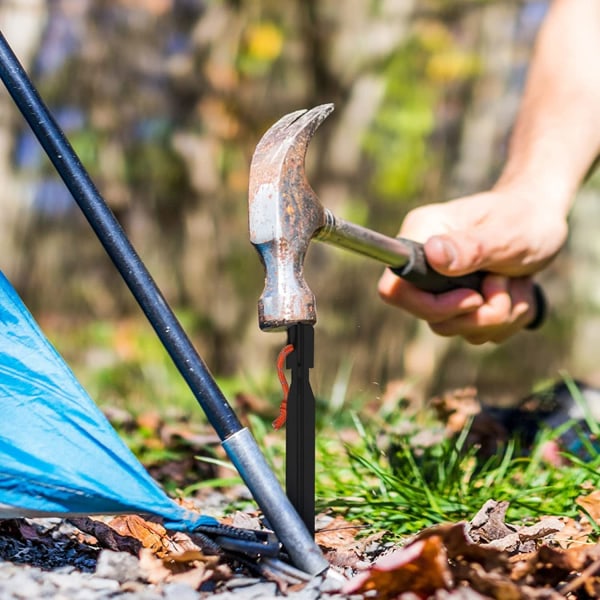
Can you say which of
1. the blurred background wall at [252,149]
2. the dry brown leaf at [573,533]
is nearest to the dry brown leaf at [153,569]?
the dry brown leaf at [573,533]

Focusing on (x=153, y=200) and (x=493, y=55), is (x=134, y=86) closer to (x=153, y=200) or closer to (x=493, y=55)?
(x=153, y=200)

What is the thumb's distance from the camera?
211 centimetres

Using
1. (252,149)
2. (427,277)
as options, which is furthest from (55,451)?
(252,149)

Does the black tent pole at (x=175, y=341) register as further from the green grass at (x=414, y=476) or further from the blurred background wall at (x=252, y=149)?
the blurred background wall at (x=252, y=149)

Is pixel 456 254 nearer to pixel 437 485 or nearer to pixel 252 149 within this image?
pixel 437 485

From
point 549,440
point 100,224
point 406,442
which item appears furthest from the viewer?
point 549,440

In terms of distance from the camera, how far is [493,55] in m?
5.62

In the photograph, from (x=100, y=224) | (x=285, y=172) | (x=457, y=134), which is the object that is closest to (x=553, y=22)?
(x=285, y=172)

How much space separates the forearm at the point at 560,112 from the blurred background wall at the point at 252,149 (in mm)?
2623

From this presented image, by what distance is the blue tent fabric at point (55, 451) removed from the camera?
55.7 inches

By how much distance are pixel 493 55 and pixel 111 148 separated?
2550 mm

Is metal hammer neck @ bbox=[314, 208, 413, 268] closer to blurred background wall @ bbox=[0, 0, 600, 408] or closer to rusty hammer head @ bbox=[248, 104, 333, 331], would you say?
rusty hammer head @ bbox=[248, 104, 333, 331]

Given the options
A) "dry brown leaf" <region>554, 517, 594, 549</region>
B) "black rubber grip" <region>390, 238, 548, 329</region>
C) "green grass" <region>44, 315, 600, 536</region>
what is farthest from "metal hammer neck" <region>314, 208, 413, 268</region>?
"dry brown leaf" <region>554, 517, 594, 549</region>

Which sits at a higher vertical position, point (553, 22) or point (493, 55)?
point (493, 55)
